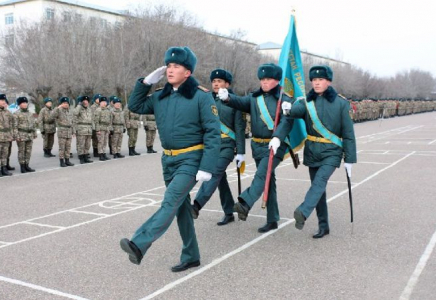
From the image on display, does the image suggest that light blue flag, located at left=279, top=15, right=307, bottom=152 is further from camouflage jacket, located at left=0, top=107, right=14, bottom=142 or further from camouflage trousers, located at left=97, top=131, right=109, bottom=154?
camouflage trousers, located at left=97, top=131, right=109, bottom=154

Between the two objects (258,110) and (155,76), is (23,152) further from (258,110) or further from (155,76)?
(155,76)

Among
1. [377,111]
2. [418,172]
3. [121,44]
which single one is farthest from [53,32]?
[418,172]

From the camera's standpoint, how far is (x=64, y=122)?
14328 millimetres

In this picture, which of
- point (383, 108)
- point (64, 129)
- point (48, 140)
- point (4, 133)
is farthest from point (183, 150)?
point (383, 108)

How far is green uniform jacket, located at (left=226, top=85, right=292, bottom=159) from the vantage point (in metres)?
6.41

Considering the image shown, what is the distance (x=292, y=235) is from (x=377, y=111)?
39639mm

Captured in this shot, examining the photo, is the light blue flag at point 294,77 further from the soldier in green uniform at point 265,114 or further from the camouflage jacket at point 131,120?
the camouflage jacket at point 131,120

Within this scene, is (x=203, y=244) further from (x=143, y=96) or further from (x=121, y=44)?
(x=121, y=44)

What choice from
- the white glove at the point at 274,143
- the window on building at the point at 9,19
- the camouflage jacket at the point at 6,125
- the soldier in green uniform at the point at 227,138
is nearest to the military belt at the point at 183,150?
the white glove at the point at 274,143

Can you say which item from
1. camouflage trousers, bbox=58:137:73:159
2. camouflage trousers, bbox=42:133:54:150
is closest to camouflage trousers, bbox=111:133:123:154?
camouflage trousers, bbox=58:137:73:159

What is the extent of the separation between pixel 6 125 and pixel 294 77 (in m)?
8.15

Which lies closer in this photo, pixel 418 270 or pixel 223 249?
pixel 418 270

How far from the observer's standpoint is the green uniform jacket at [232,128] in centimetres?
680

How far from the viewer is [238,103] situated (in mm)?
6465
